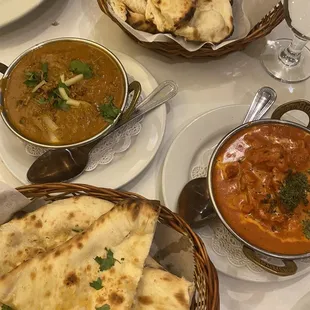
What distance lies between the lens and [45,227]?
148 cm

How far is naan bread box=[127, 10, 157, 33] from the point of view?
1882 mm

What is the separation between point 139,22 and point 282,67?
65 cm

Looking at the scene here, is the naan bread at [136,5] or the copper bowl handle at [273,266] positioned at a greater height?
the naan bread at [136,5]

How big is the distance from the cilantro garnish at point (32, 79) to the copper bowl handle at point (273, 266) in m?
0.93

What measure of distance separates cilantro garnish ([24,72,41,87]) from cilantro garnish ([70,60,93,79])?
0.13 m

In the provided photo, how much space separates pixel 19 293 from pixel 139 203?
1.34 feet

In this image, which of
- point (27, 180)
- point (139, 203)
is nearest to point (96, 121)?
point (27, 180)

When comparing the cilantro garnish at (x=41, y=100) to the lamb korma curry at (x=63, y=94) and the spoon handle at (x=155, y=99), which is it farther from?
the spoon handle at (x=155, y=99)

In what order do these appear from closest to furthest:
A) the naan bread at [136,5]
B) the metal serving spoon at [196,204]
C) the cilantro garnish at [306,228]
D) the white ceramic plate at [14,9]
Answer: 1. the cilantro garnish at [306,228]
2. the metal serving spoon at [196,204]
3. the naan bread at [136,5]
4. the white ceramic plate at [14,9]

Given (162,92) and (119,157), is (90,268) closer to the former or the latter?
(119,157)

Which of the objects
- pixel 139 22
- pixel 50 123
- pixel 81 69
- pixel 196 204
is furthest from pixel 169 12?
pixel 196 204

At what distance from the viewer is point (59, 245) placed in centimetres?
142

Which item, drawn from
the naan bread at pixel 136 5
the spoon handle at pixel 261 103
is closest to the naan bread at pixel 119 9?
the naan bread at pixel 136 5

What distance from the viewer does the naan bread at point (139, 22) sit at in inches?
74.1
